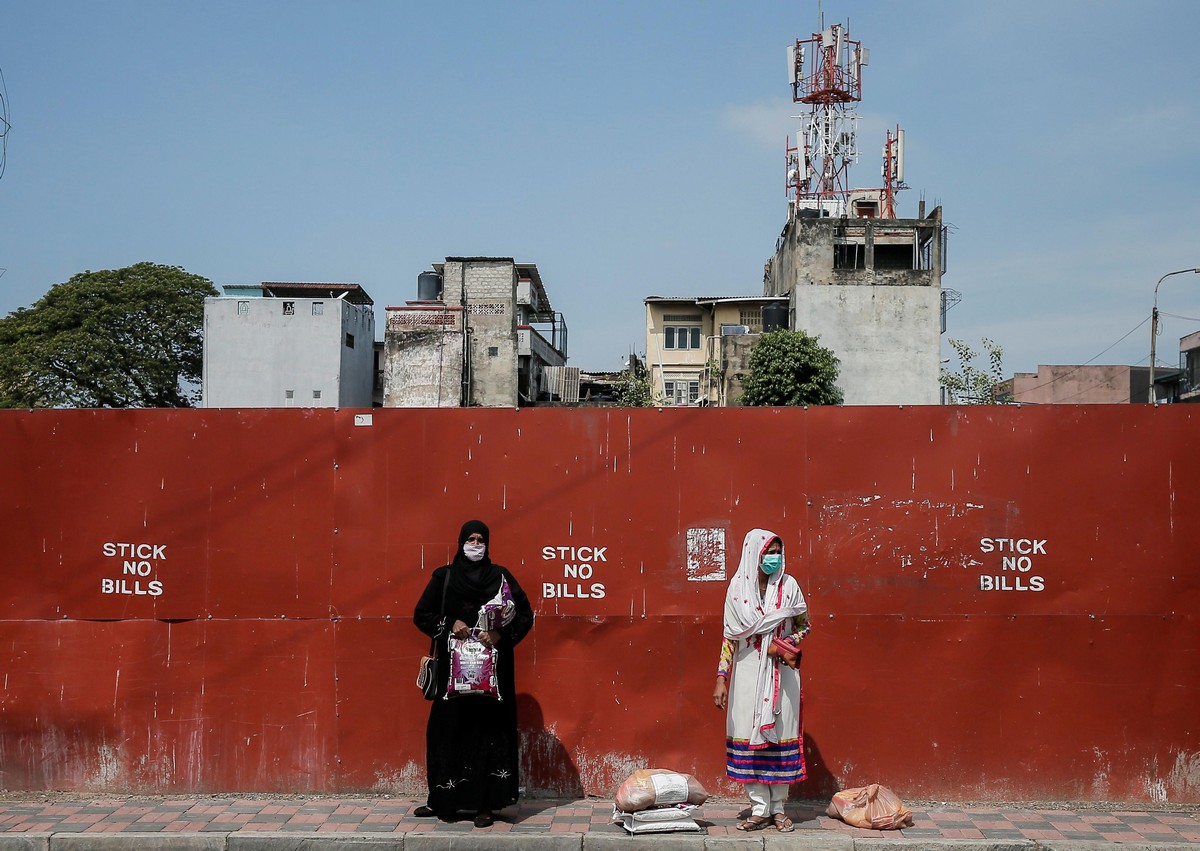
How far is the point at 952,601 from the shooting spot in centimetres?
629

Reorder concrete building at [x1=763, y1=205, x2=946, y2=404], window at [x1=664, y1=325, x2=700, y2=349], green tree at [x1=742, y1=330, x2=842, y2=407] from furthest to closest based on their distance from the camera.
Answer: window at [x1=664, y1=325, x2=700, y2=349]
concrete building at [x1=763, y1=205, x2=946, y2=404]
green tree at [x1=742, y1=330, x2=842, y2=407]

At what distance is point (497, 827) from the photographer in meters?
5.70

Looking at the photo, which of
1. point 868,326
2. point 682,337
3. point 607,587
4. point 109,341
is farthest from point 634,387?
point 607,587

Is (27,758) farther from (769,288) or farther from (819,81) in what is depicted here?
(769,288)

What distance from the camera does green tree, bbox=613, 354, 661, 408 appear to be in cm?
4219

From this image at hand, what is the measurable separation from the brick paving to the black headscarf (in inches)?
50.0

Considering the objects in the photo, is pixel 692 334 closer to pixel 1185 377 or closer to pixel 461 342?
pixel 461 342

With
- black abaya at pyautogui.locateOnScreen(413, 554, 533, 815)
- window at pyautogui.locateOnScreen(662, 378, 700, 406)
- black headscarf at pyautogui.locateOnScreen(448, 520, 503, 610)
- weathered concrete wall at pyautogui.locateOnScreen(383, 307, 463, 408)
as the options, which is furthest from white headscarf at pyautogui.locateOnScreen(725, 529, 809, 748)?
window at pyautogui.locateOnScreen(662, 378, 700, 406)

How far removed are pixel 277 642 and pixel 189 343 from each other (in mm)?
43654

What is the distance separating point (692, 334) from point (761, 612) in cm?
4439

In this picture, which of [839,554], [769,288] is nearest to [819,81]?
[769,288]

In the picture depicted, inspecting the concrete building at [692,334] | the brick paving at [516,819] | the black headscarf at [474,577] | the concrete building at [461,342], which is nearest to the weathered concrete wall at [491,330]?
the concrete building at [461,342]

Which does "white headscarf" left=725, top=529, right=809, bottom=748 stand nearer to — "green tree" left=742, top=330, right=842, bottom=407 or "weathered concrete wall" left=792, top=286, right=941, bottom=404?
"green tree" left=742, top=330, right=842, bottom=407

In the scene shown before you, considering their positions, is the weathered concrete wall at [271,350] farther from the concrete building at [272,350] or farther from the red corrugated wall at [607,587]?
the red corrugated wall at [607,587]
